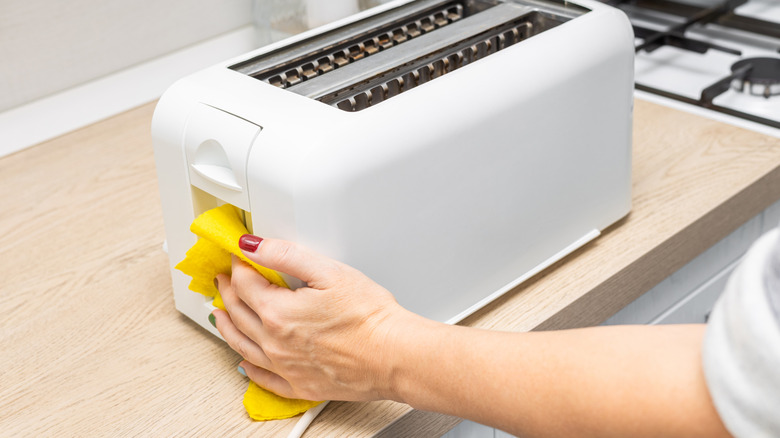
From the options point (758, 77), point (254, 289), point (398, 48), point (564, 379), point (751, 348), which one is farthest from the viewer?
point (758, 77)

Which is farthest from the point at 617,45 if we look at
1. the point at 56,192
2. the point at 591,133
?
the point at 56,192

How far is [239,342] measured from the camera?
2.16 feet

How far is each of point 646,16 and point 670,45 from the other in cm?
14

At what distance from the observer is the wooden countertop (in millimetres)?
657

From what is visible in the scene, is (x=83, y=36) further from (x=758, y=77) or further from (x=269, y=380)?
(x=758, y=77)

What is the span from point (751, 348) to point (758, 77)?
865mm

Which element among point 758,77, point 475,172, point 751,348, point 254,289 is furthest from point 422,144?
point 758,77

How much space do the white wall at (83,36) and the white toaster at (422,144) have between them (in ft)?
1.69

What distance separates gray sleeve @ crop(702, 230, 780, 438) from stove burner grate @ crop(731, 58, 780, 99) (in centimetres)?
80

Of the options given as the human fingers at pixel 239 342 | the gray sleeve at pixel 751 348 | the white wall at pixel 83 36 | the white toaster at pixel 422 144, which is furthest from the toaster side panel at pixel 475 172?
the white wall at pixel 83 36

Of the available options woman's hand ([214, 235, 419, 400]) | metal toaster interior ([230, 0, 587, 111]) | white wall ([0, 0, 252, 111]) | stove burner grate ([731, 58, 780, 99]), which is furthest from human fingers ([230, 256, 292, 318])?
stove burner grate ([731, 58, 780, 99])

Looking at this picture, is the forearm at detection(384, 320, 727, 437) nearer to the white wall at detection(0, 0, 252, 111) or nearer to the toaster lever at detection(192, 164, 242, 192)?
the toaster lever at detection(192, 164, 242, 192)

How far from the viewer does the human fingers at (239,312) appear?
64 cm

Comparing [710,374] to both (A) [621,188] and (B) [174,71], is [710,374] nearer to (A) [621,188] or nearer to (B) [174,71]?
(A) [621,188]
